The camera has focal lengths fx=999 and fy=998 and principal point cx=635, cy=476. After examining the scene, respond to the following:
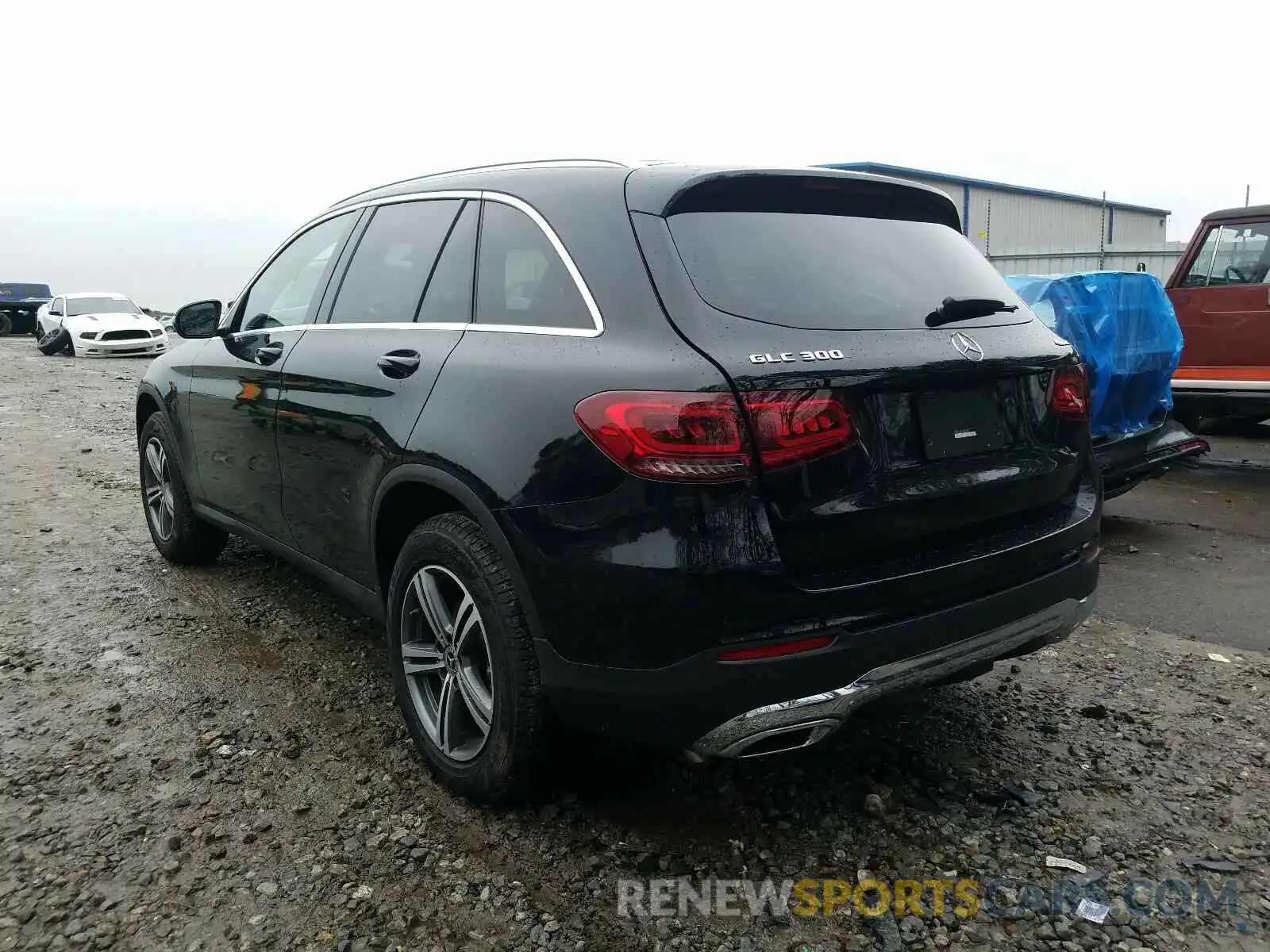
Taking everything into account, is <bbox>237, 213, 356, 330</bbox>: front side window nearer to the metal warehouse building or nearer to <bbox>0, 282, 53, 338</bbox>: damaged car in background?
the metal warehouse building

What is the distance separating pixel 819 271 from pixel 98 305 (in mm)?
27088

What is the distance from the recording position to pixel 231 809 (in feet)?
9.21

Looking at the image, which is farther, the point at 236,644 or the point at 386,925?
the point at 236,644

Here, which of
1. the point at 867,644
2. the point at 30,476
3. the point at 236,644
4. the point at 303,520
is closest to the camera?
the point at 867,644

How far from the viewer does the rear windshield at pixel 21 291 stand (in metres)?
36.9

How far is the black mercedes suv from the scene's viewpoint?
7.31 feet

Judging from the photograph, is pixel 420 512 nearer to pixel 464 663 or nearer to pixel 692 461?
pixel 464 663

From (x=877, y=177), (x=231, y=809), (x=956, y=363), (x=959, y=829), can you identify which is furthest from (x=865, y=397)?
(x=231, y=809)

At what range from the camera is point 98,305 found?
25391 mm

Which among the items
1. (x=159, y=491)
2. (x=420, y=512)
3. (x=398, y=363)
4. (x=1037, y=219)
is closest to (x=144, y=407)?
(x=159, y=491)

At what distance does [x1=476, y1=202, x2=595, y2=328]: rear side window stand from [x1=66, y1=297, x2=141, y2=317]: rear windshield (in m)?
25.3

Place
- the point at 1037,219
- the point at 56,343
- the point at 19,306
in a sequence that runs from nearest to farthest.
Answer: the point at 56,343 → the point at 1037,219 → the point at 19,306

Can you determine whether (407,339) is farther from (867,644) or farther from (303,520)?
(867,644)

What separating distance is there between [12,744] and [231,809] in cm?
94
